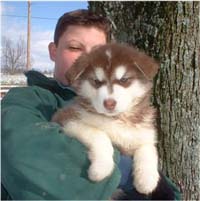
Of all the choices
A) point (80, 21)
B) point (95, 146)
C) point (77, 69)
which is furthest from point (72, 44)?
point (95, 146)

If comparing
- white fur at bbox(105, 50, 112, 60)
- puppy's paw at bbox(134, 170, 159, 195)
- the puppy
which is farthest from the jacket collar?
puppy's paw at bbox(134, 170, 159, 195)

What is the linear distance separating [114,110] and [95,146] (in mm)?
208

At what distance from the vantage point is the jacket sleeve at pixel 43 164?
2018mm

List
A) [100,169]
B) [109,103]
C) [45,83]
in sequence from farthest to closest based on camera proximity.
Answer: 1. [45,83]
2. [109,103]
3. [100,169]

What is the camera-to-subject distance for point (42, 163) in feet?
6.70

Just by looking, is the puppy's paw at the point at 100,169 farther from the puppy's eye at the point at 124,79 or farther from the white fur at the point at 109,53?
the white fur at the point at 109,53

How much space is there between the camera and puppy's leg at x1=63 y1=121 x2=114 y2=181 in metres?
2.14

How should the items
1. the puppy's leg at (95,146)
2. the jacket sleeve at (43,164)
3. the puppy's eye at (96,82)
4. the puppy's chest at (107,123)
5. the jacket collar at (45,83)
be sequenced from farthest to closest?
1. the jacket collar at (45,83)
2. the puppy's chest at (107,123)
3. the puppy's eye at (96,82)
4. the puppy's leg at (95,146)
5. the jacket sleeve at (43,164)

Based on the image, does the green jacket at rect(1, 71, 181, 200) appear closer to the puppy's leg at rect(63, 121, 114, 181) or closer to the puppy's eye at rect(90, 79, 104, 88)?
the puppy's leg at rect(63, 121, 114, 181)

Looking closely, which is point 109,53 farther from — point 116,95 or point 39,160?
point 39,160

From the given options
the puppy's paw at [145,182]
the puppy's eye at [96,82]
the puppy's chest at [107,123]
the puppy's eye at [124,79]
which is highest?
the puppy's eye at [124,79]

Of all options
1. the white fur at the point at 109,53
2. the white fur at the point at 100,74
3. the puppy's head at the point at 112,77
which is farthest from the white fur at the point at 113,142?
Answer: the white fur at the point at 109,53

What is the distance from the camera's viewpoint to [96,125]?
2451 millimetres

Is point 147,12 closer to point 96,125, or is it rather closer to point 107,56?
point 107,56
